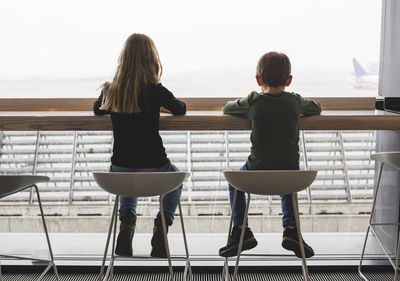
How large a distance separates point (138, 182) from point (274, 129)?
0.80m

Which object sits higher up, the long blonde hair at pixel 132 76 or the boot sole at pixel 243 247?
the long blonde hair at pixel 132 76

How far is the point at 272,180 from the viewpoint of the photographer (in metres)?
2.03

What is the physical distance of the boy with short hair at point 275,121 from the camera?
7.82ft

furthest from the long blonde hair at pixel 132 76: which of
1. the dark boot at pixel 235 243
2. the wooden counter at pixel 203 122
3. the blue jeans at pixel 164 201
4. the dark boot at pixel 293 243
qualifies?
the dark boot at pixel 293 243

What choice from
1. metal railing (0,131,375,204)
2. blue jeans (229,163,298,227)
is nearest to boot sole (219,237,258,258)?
blue jeans (229,163,298,227)

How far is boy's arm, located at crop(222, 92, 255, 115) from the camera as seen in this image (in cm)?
245

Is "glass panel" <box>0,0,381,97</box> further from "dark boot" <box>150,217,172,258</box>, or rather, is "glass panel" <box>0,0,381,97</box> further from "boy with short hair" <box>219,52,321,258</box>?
"dark boot" <box>150,217,172,258</box>

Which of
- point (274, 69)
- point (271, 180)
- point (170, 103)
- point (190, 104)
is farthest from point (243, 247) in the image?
point (190, 104)

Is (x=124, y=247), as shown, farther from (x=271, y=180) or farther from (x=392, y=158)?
(x=392, y=158)

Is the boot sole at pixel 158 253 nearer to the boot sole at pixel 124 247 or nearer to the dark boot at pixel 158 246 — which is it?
the dark boot at pixel 158 246

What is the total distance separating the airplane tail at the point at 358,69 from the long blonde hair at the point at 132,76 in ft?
5.29

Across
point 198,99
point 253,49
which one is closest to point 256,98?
point 198,99

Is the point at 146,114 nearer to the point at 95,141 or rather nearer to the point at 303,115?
the point at 303,115

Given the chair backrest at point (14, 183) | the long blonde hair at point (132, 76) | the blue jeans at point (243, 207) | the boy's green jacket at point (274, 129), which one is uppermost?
the long blonde hair at point (132, 76)
